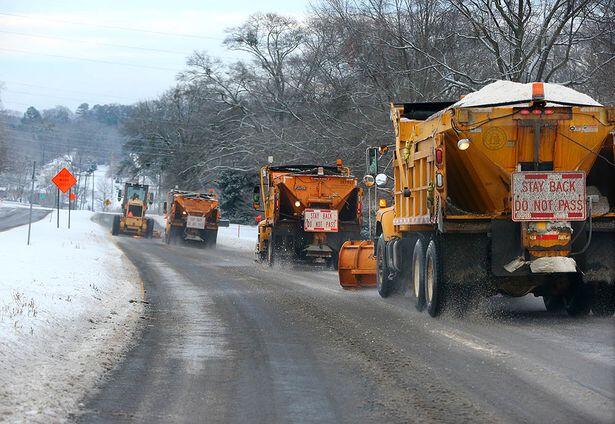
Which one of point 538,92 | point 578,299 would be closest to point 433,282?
point 578,299

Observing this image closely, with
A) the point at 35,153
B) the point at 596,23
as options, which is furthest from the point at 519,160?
the point at 35,153

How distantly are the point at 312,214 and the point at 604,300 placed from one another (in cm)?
1334

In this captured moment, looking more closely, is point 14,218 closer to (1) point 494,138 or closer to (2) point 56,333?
(2) point 56,333

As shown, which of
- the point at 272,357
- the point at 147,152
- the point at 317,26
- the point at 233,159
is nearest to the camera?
the point at 272,357

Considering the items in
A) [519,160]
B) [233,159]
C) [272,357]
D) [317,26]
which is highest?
[317,26]

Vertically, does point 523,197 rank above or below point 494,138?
below

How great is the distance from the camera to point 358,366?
845 centimetres

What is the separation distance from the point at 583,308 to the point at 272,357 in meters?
5.20

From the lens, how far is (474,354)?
9.11 m

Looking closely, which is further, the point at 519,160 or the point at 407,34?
the point at 407,34

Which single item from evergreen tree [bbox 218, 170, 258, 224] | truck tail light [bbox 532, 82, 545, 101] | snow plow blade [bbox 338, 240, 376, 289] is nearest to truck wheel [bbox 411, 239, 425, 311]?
truck tail light [bbox 532, 82, 545, 101]

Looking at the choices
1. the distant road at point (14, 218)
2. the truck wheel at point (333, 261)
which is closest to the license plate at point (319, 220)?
the truck wheel at point (333, 261)

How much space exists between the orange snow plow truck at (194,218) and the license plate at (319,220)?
16898 mm

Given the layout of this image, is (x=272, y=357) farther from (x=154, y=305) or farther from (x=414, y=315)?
(x=154, y=305)
